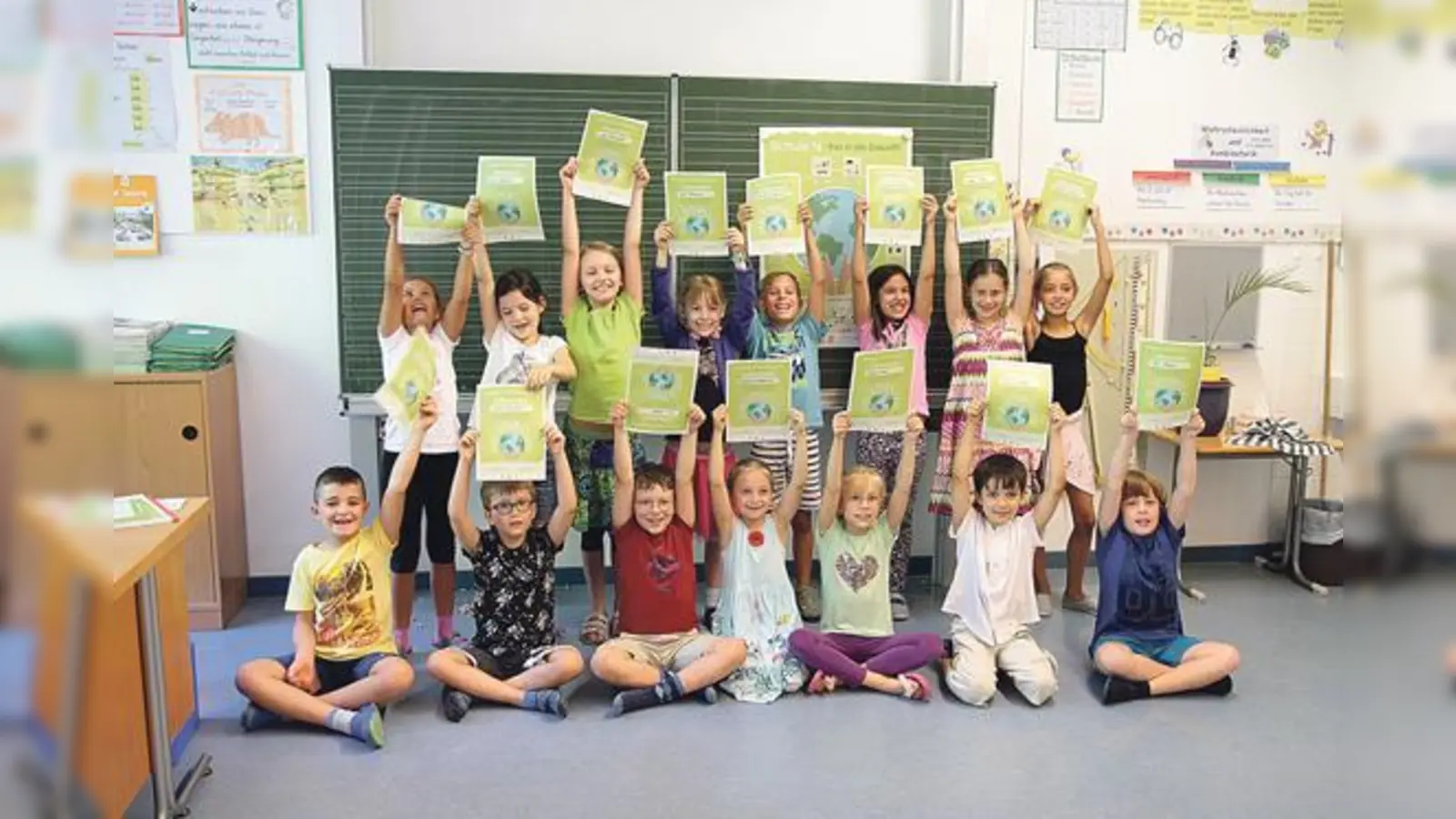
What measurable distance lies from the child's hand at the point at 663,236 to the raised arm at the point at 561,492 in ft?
2.35

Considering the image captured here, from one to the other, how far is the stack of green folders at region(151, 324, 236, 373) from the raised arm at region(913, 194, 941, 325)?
2.26 meters

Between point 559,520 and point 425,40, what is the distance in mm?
1753

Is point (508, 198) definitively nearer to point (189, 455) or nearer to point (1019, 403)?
point (189, 455)

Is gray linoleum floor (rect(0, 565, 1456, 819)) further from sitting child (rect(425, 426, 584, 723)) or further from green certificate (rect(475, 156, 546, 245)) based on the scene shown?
green certificate (rect(475, 156, 546, 245))

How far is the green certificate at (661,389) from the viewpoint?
10.4 feet

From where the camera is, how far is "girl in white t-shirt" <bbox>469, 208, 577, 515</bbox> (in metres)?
3.34

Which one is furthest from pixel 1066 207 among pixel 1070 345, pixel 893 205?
pixel 893 205

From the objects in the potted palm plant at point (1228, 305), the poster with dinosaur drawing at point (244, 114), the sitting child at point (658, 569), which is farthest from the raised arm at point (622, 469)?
the potted palm plant at point (1228, 305)

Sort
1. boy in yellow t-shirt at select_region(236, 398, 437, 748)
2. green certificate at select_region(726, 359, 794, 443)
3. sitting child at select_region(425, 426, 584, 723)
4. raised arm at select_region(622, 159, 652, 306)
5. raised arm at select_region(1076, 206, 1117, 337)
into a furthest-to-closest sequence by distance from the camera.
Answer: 1. raised arm at select_region(1076, 206, 1117, 337)
2. raised arm at select_region(622, 159, 652, 306)
3. green certificate at select_region(726, 359, 794, 443)
4. sitting child at select_region(425, 426, 584, 723)
5. boy in yellow t-shirt at select_region(236, 398, 437, 748)

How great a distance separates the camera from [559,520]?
309 centimetres

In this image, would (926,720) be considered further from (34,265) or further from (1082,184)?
(34,265)

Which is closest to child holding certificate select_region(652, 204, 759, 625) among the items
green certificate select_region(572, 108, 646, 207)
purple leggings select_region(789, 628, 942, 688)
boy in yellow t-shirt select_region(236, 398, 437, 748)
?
green certificate select_region(572, 108, 646, 207)

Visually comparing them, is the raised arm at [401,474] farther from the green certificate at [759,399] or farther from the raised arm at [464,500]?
the green certificate at [759,399]

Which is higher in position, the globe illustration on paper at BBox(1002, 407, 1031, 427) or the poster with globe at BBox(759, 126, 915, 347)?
the poster with globe at BBox(759, 126, 915, 347)
